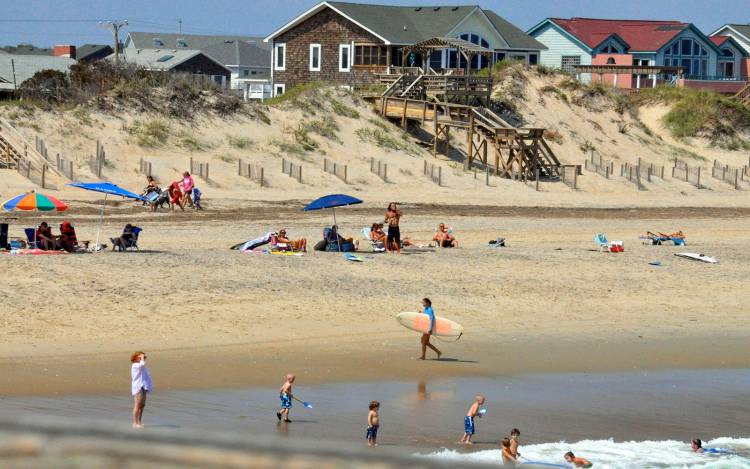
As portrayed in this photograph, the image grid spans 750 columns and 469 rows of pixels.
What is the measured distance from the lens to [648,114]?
59.9m

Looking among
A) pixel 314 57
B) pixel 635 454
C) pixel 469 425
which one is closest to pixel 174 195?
pixel 469 425

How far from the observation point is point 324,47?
57312 millimetres

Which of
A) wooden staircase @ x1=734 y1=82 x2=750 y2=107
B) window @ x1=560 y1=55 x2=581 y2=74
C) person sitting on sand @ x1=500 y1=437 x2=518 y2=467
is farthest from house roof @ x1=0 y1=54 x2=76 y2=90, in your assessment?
person sitting on sand @ x1=500 y1=437 x2=518 y2=467

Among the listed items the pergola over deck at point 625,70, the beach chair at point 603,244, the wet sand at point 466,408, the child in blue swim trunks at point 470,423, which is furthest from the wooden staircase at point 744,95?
the child in blue swim trunks at point 470,423

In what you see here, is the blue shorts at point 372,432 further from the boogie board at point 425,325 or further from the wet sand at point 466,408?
the boogie board at point 425,325

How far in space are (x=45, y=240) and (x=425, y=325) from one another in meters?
8.24

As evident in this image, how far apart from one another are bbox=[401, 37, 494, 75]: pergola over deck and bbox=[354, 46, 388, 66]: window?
87 cm

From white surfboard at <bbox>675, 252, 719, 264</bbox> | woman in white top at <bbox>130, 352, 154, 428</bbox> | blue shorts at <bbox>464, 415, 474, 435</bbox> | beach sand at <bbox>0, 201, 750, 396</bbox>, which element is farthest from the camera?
white surfboard at <bbox>675, 252, 719, 264</bbox>

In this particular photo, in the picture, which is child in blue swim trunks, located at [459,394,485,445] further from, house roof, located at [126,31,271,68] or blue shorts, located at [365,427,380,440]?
house roof, located at [126,31,271,68]

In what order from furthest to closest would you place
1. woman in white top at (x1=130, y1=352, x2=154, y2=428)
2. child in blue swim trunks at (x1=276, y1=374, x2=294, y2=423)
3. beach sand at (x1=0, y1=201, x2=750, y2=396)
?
beach sand at (x1=0, y1=201, x2=750, y2=396)
child in blue swim trunks at (x1=276, y1=374, x2=294, y2=423)
woman in white top at (x1=130, y1=352, x2=154, y2=428)

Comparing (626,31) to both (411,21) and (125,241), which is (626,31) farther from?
(125,241)

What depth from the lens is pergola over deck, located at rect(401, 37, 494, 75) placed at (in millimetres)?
52125

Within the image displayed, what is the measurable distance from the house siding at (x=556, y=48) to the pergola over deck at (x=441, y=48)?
1984 centimetres

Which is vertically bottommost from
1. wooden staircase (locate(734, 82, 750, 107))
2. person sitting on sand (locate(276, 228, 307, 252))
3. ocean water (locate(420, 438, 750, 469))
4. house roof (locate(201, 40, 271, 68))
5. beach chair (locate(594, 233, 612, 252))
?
ocean water (locate(420, 438, 750, 469))
